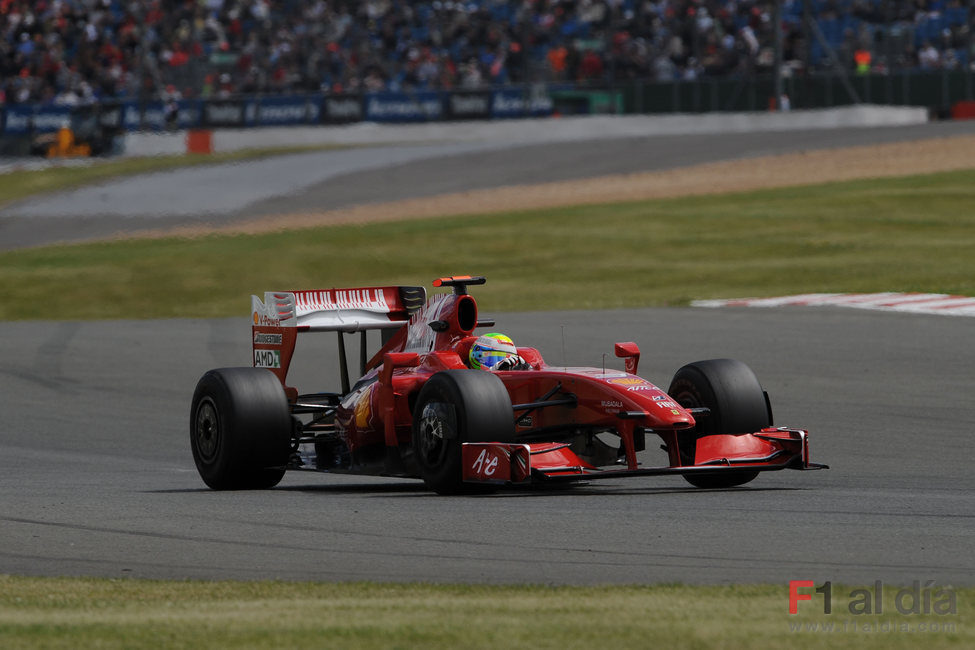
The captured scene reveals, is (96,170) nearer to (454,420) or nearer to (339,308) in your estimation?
(339,308)

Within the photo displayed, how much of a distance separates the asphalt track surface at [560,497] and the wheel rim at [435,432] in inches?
9.5

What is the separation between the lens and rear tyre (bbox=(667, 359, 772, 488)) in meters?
9.40

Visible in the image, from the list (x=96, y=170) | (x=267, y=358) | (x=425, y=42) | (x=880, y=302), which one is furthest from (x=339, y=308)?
(x=425, y=42)

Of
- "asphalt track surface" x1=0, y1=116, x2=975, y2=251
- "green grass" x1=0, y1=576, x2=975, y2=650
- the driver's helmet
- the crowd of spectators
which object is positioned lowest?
"asphalt track surface" x1=0, y1=116, x2=975, y2=251

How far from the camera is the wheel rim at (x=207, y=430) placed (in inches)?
406

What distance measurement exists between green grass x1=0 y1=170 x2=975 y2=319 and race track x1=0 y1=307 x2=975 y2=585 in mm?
5550

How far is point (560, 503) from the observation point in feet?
28.8

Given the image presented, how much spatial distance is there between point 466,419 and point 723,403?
60.2 inches

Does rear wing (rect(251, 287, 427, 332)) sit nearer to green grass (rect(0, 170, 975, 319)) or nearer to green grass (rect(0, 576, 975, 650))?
green grass (rect(0, 576, 975, 650))

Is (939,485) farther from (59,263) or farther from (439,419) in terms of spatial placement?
(59,263)

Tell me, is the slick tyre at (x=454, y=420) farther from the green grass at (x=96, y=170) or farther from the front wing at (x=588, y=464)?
the green grass at (x=96, y=170)

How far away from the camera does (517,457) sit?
8.80 metres

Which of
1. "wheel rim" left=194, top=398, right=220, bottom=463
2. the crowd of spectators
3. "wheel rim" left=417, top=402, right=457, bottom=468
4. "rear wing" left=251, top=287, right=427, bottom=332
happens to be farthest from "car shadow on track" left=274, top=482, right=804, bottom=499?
the crowd of spectators

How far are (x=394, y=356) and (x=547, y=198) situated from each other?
22838 millimetres
